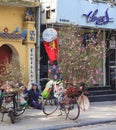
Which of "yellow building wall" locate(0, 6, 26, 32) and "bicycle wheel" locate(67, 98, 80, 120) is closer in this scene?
"bicycle wheel" locate(67, 98, 80, 120)

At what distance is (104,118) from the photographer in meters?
16.2

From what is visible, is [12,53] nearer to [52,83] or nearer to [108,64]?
[52,83]

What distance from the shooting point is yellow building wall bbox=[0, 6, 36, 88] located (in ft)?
66.9

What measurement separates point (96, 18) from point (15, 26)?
4.34 m

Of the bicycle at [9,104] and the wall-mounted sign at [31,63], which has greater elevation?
the wall-mounted sign at [31,63]

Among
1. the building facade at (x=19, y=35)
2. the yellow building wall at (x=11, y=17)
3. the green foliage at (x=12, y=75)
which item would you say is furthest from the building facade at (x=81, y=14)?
the green foliage at (x=12, y=75)

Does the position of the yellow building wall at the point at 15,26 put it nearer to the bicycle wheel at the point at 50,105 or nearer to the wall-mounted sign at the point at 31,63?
the wall-mounted sign at the point at 31,63

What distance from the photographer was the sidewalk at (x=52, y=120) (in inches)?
547

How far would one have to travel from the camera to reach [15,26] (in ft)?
68.5

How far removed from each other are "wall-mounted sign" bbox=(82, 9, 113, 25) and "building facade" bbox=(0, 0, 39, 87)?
2705 mm

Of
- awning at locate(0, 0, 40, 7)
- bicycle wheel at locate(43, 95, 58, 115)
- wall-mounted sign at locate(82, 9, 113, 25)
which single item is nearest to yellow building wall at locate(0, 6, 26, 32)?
awning at locate(0, 0, 40, 7)

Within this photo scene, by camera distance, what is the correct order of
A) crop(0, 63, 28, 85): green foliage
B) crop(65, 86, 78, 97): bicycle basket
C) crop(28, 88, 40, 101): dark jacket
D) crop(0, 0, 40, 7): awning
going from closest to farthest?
crop(65, 86, 78, 97): bicycle basket < crop(0, 63, 28, 85): green foliage < crop(28, 88, 40, 101): dark jacket < crop(0, 0, 40, 7): awning

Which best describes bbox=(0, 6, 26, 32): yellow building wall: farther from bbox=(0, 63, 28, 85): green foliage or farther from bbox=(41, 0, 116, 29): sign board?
bbox=(0, 63, 28, 85): green foliage

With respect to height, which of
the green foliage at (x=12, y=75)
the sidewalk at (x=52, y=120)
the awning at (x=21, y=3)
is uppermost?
the awning at (x=21, y=3)
